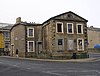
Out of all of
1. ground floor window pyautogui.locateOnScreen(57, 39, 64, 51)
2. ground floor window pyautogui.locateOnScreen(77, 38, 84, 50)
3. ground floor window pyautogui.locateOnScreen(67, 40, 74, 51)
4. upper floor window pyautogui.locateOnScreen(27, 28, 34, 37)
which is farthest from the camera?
upper floor window pyautogui.locateOnScreen(27, 28, 34, 37)

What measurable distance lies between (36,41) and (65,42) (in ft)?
23.5

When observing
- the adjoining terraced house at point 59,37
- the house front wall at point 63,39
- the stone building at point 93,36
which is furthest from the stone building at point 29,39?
the stone building at point 93,36

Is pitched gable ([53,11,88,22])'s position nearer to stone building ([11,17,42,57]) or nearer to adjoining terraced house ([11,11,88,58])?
adjoining terraced house ([11,11,88,58])

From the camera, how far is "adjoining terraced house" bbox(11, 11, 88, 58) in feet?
136

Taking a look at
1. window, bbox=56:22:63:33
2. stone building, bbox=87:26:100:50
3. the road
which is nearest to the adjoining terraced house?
window, bbox=56:22:63:33

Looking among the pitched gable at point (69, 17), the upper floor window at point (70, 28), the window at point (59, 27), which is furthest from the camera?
the upper floor window at point (70, 28)

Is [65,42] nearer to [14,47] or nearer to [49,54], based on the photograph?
[49,54]

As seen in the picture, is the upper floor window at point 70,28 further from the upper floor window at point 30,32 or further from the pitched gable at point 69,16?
the upper floor window at point 30,32

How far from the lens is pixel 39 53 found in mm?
45406

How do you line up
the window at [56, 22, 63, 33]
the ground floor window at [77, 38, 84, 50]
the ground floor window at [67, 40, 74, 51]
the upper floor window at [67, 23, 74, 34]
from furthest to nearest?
the ground floor window at [77, 38, 84, 50] → the upper floor window at [67, 23, 74, 34] → the ground floor window at [67, 40, 74, 51] → the window at [56, 22, 63, 33]

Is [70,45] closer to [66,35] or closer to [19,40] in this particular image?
[66,35]

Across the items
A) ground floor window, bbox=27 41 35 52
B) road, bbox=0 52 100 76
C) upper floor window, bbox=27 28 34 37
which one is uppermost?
upper floor window, bbox=27 28 34 37

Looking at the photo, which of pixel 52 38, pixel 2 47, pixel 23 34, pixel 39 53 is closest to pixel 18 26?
pixel 23 34

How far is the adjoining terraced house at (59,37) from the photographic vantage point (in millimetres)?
41344
